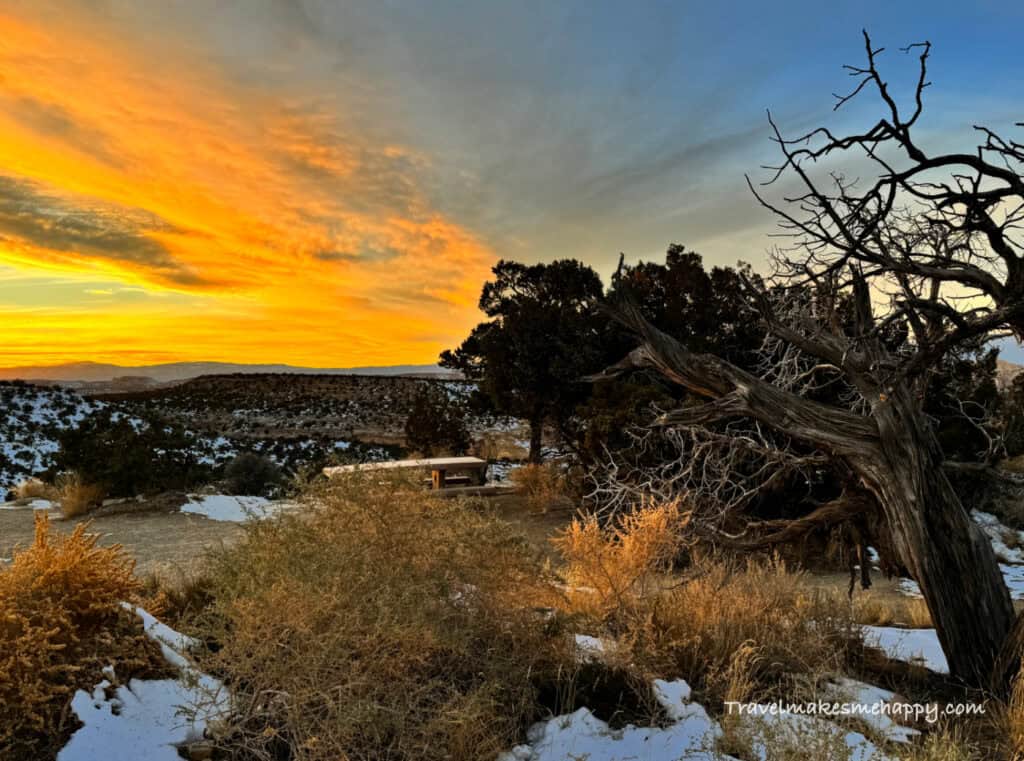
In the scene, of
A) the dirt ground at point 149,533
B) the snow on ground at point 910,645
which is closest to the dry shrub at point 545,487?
the dirt ground at point 149,533

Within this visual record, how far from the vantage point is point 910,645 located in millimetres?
6387

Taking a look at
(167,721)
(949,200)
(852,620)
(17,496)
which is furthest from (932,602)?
(17,496)

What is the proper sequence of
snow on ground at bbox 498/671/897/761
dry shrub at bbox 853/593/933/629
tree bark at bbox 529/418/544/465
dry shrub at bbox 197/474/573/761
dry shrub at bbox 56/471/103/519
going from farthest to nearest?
1. tree bark at bbox 529/418/544/465
2. dry shrub at bbox 56/471/103/519
3. dry shrub at bbox 853/593/933/629
4. snow on ground at bbox 498/671/897/761
5. dry shrub at bbox 197/474/573/761

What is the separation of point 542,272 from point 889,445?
38.7 feet

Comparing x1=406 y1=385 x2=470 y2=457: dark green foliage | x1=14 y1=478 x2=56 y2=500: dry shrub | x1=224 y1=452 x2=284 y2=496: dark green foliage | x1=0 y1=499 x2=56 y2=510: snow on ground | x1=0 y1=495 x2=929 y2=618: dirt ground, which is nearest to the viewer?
x1=0 y1=495 x2=929 y2=618: dirt ground

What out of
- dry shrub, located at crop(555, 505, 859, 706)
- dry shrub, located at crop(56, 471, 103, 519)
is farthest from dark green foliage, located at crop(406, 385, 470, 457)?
dry shrub, located at crop(555, 505, 859, 706)

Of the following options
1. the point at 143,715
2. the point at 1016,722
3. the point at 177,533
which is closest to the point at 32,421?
the point at 177,533

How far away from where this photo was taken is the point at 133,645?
4227 mm

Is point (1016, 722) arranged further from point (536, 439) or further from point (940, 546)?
point (536, 439)

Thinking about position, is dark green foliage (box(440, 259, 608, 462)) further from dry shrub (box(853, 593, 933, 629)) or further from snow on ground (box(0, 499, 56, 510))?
snow on ground (box(0, 499, 56, 510))

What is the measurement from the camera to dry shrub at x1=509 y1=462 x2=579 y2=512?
13.8 metres

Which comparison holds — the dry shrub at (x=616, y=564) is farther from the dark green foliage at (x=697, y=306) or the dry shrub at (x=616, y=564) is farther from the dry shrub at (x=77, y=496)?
the dry shrub at (x=77, y=496)

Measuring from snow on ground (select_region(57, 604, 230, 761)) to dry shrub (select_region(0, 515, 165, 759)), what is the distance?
0.08 meters

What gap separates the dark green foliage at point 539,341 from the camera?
14.4 metres
